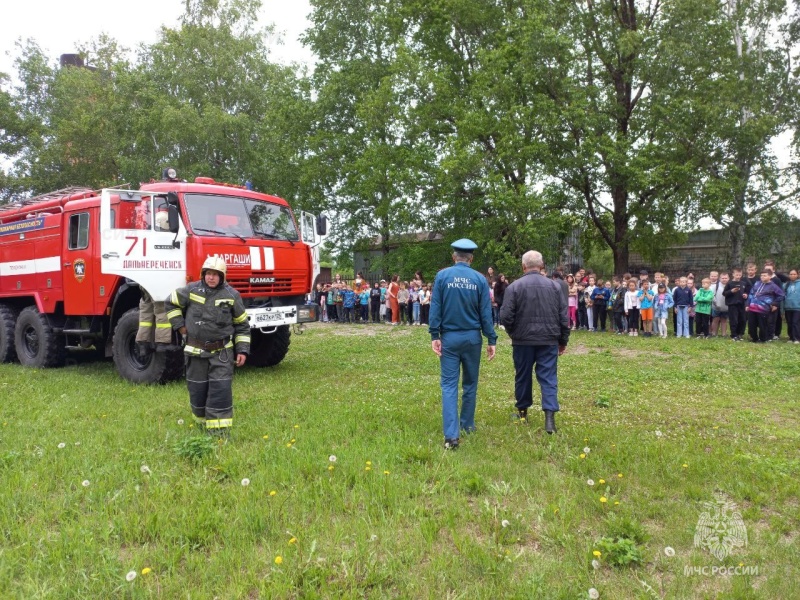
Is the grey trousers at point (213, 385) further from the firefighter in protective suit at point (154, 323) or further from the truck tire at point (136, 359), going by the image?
the truck tire at point (136, 359)

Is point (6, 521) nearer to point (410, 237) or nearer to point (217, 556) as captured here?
point (217, 556)

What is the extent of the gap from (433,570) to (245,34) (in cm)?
3714

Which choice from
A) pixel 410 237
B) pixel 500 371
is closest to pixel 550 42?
pixel 410 237

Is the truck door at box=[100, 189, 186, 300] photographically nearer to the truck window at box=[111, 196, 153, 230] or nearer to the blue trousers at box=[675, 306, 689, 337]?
the truck window at box=[111, 196, 153, 230]

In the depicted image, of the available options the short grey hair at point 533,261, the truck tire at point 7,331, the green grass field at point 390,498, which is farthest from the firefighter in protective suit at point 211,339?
the truck tire at point 7,331

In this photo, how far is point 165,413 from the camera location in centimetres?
688

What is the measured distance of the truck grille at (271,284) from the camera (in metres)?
8.78

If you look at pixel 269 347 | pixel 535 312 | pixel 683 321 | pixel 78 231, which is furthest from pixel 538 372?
pixel 683 321

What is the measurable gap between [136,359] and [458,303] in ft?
19.9

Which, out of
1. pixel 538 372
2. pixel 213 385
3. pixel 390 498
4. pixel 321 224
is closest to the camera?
pixel 390 498

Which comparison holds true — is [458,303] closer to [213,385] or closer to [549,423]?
[549,423]

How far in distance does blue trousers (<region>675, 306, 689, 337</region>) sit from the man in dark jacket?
34.8ft

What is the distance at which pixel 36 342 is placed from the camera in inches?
442

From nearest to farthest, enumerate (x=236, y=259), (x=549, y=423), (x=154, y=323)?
(x=549, y=423), (x=154, y=323), (x=236, y=259)
